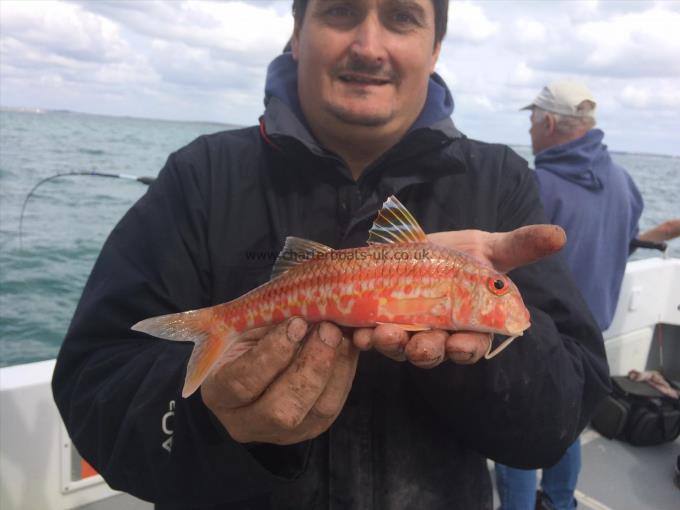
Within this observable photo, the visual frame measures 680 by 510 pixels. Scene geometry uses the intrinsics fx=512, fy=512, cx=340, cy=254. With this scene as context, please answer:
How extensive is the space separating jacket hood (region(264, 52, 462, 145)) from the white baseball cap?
2.73 meters

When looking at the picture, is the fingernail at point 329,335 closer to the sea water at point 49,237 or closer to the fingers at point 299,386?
the fingers at point 299,386

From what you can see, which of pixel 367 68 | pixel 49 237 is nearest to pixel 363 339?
pixel 367 68

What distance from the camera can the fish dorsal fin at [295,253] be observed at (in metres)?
2.18

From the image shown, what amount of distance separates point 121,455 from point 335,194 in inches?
62.0

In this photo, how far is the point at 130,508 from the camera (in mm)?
4426

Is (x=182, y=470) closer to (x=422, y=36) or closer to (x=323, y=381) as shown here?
(x=323, y=381)

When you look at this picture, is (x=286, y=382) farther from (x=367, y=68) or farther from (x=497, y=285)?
(x=367, y=68)

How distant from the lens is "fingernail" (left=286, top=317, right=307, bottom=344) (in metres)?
1.84

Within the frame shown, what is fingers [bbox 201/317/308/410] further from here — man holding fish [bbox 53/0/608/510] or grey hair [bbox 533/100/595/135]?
grey hair [bbox 533/100/595/135]

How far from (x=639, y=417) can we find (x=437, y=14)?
18.1ft

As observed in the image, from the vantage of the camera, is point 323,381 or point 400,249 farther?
point 400,249

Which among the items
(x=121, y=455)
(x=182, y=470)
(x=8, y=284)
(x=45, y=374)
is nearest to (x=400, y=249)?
(x=182, y=470)

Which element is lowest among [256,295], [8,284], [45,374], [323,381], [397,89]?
[8,284]

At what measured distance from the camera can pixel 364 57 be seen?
2719mm
